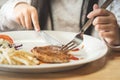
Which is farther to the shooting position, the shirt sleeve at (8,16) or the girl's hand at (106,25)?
the shirt sleeve at (8,16)

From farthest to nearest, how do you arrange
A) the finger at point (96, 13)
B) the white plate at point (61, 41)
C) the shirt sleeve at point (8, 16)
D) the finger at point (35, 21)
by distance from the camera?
1. the shirt sleeve at point (8, 16)
2. the finger at point (35, 21)
3. the finger at point (96, 13)
4. the white plate at point (61, 41)

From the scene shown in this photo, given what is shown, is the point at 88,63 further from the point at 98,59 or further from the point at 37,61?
the point at 37,61

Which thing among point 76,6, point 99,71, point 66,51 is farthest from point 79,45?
point 76,6

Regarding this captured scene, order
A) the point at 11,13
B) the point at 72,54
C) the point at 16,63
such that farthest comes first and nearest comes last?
the point at 11,13, the point at 72,54, the point at 16,63

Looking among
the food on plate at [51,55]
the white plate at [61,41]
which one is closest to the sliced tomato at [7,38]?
the white plate at [61,41]

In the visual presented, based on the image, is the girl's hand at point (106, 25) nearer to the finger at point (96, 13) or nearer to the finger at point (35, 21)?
the finger at point (96, 13)

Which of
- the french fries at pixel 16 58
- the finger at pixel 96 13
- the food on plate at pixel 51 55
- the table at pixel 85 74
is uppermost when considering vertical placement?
the finger at pixel 96 13

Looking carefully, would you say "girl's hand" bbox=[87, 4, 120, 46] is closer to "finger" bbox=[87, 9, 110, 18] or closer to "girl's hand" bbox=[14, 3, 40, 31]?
"finger" bbox=[87, 9, 110, 18]
